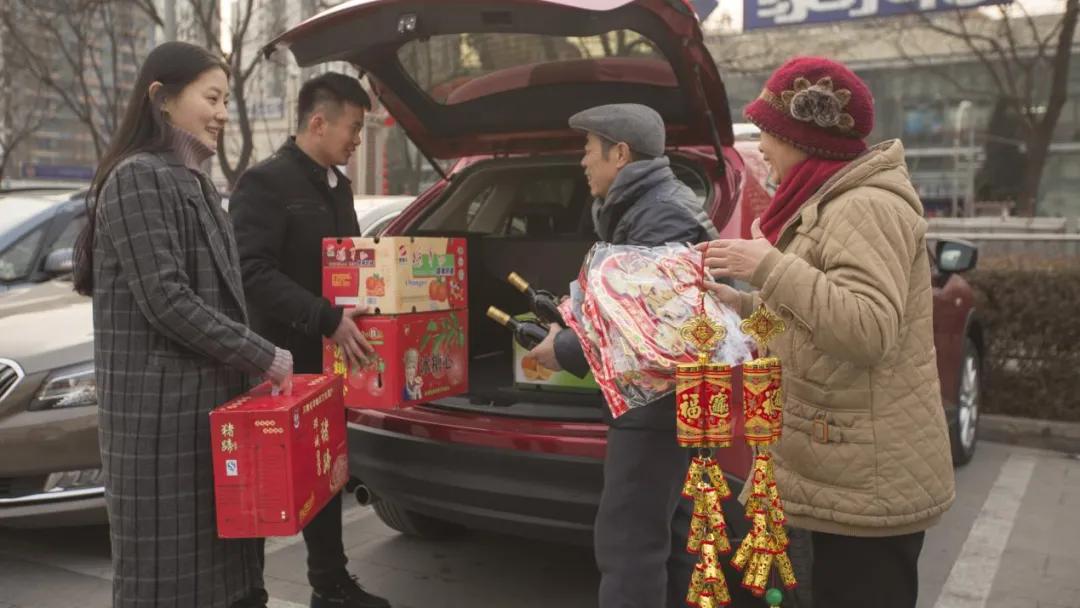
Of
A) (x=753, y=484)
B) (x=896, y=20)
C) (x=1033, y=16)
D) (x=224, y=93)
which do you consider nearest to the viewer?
(x=753, y=484)

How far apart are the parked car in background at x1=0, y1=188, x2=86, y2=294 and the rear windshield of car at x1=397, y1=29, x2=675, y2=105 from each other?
262cm

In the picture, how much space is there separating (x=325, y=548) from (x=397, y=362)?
0.86 meters

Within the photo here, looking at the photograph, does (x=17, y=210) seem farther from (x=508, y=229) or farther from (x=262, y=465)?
(x=262, y=465)

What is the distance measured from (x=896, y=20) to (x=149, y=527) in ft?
65.0

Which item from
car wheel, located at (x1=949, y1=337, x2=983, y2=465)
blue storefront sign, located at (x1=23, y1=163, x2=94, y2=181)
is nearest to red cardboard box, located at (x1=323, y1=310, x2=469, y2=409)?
car wheel, located at (x1=949, y1=337, x2=983, y2=465)

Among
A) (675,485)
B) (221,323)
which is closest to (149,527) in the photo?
(221,323)

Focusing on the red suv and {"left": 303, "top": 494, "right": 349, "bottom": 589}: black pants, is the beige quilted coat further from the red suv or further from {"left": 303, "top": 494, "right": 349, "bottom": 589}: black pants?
{"left": 303, "top": 494, "right": 349, "bottom": 589}: black pants

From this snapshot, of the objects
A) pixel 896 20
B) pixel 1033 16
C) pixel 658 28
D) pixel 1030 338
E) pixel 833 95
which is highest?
pixel 896 20

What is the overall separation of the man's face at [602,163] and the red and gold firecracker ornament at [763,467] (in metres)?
1.00

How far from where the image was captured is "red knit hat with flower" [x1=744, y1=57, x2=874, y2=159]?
2008mm

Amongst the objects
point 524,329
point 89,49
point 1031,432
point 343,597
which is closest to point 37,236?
point 343,597

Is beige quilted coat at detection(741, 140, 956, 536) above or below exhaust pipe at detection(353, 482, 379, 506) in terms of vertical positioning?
above

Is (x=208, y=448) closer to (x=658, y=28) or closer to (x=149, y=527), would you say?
(x=149, y=527)

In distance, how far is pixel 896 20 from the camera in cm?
1942
